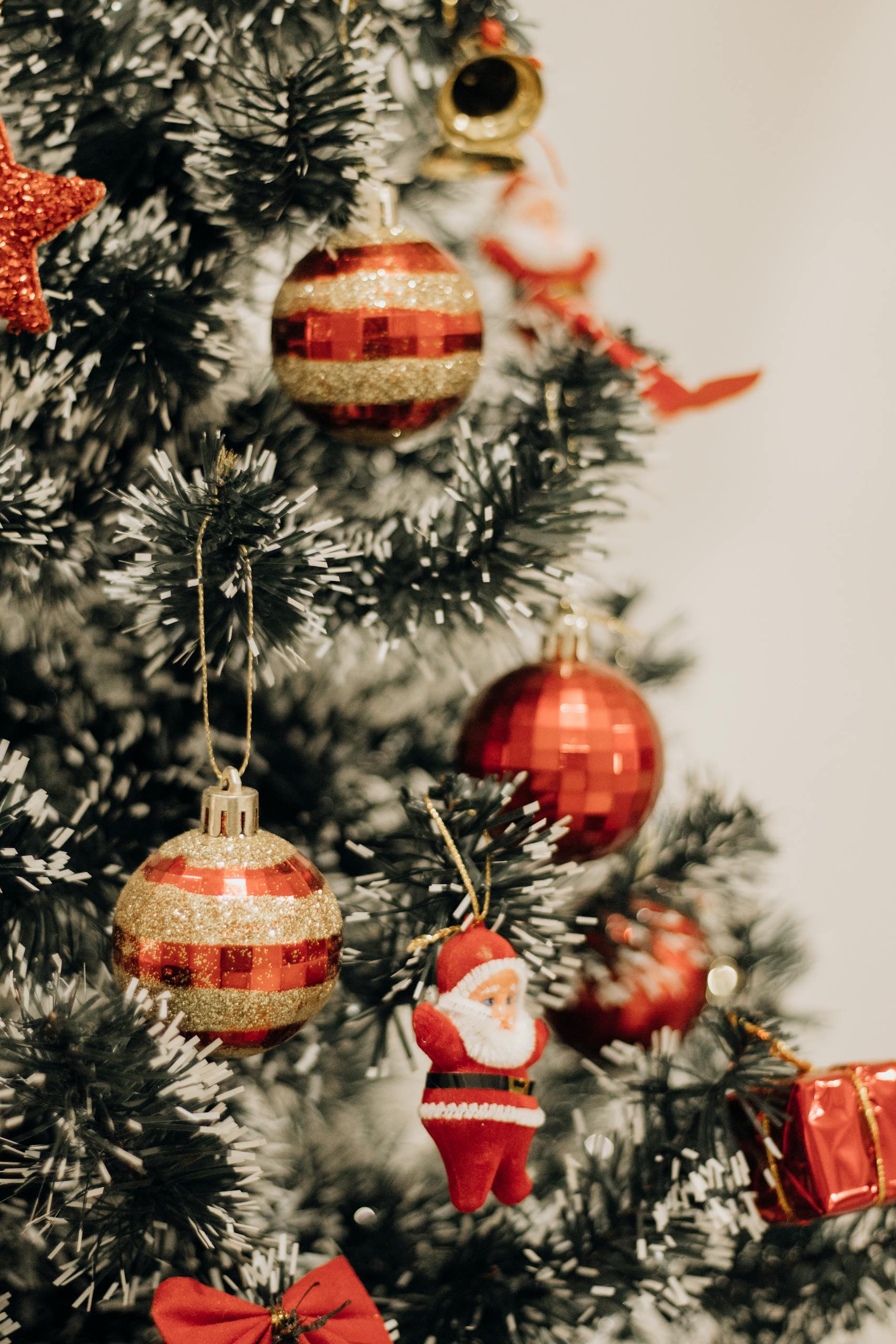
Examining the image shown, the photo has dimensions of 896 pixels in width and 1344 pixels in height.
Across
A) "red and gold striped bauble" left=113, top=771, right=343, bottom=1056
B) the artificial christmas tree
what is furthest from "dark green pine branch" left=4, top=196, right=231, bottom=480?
"red and gold striped bauble" left=113, top=771, right=343, bottom=1056

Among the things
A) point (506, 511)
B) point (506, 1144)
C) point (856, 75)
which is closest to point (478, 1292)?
point (506, 1144)

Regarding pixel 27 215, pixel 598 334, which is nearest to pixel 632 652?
pixel 598 334

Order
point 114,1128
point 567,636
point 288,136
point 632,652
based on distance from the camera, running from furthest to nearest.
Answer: point 632,652, point 567,636, point 288,136, point 114,1128

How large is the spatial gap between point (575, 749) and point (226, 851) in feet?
0.67

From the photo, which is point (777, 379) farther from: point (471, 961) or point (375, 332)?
point (471, 961)

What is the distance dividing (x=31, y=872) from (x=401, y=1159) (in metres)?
0.49

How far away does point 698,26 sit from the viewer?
36.9 inches

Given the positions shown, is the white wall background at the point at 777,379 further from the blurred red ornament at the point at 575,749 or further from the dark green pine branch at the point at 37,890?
the dark green pine branch at the point at 37,890

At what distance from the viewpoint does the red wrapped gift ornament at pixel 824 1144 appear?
1.85ft

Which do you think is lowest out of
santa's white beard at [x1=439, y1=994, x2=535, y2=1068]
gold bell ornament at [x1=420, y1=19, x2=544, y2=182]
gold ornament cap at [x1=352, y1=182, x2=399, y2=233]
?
santa's white beard at [x1=439, y1=994, x2=535, y2=1068]

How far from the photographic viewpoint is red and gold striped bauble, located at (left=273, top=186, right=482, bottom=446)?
0.53 metres

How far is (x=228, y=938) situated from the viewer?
0.45m

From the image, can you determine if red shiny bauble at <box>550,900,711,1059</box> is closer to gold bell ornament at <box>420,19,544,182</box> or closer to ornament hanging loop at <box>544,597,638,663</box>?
ornament hanging loop at <box>544,597,638,663</box>

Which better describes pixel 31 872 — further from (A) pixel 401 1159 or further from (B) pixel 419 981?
(A) pixel 401 1159
